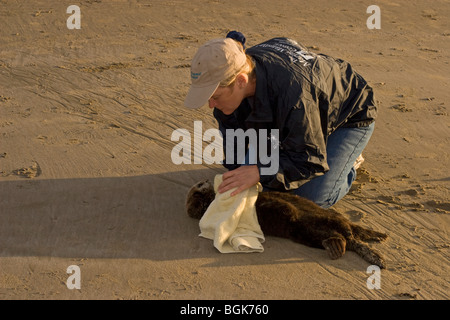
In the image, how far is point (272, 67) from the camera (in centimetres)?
434

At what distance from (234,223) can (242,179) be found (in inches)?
12.0

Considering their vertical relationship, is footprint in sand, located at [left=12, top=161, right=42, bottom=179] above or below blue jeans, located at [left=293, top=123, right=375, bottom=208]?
below

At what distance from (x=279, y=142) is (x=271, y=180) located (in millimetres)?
282

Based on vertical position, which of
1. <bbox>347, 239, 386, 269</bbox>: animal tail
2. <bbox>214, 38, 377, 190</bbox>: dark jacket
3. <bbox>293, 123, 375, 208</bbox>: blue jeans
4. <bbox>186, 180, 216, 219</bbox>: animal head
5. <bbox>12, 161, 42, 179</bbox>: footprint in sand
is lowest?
<bbox>347, 239, 386, 269</bbox>: animal tail

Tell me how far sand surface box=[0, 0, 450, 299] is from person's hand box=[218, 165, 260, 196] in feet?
1.43

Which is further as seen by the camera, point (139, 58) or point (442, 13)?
point (442, 13)

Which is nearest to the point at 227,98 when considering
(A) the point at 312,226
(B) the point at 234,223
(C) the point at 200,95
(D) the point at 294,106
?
(C) the point at 200,95

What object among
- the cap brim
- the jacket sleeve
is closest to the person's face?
the cap brim

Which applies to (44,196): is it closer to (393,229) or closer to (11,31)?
(393,229)

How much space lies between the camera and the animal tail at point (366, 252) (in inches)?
169

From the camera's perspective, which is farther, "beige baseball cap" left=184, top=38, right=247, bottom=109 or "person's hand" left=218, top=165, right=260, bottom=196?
"person's hand" left=218, top=165, right=260, bottom=196

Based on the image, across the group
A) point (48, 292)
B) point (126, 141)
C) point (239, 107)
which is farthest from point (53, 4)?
point (48, 292)

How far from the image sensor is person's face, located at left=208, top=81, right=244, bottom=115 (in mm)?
4200

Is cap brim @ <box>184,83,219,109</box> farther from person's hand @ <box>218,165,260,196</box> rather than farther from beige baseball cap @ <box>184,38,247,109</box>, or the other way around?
person's hand @ <box>218,165,260,196</box>
